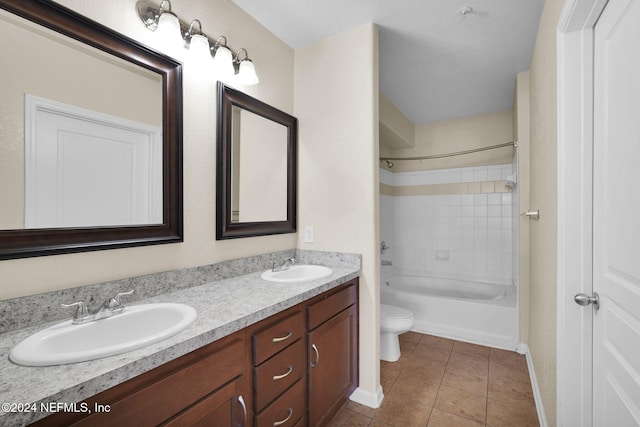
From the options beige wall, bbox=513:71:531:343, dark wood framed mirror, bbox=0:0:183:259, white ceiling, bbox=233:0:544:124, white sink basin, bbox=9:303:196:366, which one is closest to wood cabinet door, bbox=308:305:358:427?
white sink basin, bbox=9:303:196:366

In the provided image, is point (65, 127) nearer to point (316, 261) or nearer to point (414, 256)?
point (316, 261)

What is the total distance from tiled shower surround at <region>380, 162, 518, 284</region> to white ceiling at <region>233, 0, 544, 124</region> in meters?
1.12

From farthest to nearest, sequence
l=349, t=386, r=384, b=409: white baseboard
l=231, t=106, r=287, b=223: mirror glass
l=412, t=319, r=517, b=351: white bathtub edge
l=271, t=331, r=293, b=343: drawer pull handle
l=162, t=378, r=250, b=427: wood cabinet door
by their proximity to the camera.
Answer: l=412, t=319, r=517, b=351: white bathtub edge < l=349, t=386, r=384, b=409: white baseboard < l=231, t=106, r=287, b=223: mirror glass < l=271, t=331, r=293, b=343: drawer pull handle < l=162, t=378, r=250, b=427: wood cabinet door

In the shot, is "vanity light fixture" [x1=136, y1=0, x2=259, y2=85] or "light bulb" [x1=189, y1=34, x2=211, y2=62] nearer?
"vanity light fixture" [x1=136, y1=0, x2=259, y2=85]

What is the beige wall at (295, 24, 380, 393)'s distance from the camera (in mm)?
1911

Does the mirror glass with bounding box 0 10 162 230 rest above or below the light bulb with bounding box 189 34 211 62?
below

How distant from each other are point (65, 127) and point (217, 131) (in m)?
0.68

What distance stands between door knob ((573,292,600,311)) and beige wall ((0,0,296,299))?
1.50 m

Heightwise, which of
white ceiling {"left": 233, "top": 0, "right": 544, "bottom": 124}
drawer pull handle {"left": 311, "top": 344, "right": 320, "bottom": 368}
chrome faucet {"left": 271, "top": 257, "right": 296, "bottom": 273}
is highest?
white ceiling {"left": 233, "top": 0, "right": 544, "bottom": 124}

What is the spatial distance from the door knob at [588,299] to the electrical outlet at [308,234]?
1467 millimetres

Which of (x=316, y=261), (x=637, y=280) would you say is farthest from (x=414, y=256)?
(x=637, y=280)

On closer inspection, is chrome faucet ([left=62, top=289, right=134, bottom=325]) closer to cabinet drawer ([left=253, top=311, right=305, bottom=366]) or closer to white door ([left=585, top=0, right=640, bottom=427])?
cabinet drawer ([left=253, top=311, right=305, bottom=366])

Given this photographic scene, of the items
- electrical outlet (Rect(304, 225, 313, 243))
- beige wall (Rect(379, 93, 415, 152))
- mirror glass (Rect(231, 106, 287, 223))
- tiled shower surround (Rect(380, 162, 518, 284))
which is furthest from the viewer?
tiled shower surround (Rect(380, 162, 518, 284))

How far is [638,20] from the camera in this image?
0.81 m
